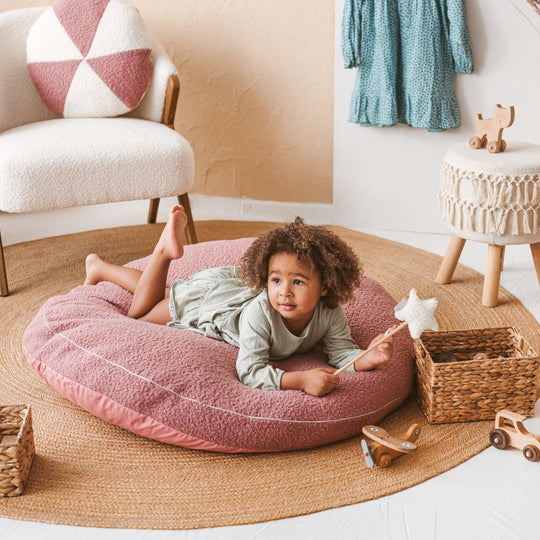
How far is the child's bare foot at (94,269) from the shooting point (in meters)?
2.24

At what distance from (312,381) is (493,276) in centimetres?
90

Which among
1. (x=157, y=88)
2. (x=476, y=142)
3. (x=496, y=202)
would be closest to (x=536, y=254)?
(x=496, y=202)

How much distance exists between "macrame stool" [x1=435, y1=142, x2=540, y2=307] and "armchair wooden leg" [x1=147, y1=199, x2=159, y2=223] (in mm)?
1162

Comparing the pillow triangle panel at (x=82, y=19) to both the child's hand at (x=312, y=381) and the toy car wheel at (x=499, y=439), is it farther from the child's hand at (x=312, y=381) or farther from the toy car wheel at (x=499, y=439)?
the toy car wheel at (x=499, y=439)

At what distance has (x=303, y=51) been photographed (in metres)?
2.94

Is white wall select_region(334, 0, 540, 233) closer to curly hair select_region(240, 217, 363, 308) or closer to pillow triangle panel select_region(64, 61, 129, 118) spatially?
pillow triangle panel select_region(64, 61, 129, 118)

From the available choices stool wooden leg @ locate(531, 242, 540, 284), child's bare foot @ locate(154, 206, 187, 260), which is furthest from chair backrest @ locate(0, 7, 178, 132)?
stool wooden leg @ locate(531, 242, 540, 284)

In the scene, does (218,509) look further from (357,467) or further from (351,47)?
(351,47)

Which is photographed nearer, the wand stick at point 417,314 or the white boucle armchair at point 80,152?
the wand stick at point 417,314

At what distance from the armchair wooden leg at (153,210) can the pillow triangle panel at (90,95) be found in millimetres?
419

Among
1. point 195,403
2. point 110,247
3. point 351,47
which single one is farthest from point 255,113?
point 195,403

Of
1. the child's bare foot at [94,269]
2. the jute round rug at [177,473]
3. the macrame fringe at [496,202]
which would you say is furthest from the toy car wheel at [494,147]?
the child's bare foot at [94,269]

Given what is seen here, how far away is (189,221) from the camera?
8.87 ft

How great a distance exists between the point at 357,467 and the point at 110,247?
4.99 ft
